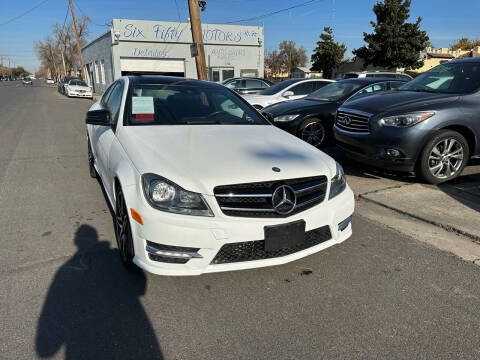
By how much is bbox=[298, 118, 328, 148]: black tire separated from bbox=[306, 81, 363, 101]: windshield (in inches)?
31.0

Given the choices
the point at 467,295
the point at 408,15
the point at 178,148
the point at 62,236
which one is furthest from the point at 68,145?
the point at 408,15

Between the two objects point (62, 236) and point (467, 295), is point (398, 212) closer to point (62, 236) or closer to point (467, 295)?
point (467, 295)

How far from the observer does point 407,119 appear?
4.74 metres

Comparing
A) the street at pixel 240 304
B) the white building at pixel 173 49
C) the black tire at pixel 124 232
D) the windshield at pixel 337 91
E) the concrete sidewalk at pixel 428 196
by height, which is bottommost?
the street at pixel 240 304

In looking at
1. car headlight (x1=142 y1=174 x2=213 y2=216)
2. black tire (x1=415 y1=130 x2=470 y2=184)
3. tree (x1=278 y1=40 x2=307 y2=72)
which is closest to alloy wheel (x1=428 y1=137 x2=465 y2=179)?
black tire (x1=415 y1=130 x2=470 y2=184)

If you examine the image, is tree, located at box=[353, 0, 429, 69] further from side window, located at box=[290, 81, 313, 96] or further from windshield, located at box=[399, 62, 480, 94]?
windshield, located at box=[399, 62, 480, 94]

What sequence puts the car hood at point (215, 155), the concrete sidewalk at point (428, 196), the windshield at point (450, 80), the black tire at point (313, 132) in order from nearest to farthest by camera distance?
1. the car hood at point (215, 155)
2. the concrete sidewalk at point (428, 196)
3. the windshield at point (450, 80)
4. the black tire at point (313, 132)

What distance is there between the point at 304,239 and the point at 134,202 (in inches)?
49.3

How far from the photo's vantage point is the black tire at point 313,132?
274 inches

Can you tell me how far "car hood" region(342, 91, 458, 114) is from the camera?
4855 millimetres

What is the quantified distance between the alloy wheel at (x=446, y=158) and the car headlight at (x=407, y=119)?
0.41 metres

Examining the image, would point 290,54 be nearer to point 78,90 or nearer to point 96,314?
point 78,90

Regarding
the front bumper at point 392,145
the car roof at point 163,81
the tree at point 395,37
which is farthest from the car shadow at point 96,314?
the tree at point 395,37

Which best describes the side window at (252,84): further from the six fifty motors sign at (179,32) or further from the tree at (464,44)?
the tree at (464,44)
